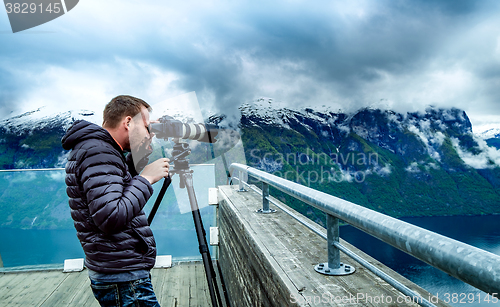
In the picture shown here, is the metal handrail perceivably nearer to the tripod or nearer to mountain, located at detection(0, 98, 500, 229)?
the tripod

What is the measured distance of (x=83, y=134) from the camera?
1099 millimetres

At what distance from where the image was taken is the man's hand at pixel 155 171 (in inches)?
46.6

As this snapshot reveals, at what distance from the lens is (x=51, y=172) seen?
4355mm

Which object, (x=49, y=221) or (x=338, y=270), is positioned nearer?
(x=338, y=270)

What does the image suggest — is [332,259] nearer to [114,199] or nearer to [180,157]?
[114,199]

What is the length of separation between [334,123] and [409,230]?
575 ft

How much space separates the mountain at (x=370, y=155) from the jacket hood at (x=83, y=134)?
82.7 meters

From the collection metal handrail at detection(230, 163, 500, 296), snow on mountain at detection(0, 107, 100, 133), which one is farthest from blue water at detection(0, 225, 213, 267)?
snow on mountain at detection(0, 107, 100, 133)

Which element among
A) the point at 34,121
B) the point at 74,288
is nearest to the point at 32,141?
the point at 34,121

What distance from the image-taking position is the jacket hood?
109 centimetres

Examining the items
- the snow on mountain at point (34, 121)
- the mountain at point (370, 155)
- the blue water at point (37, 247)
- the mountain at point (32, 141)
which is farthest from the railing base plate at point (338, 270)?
the snow on mountain at point (34, 121)

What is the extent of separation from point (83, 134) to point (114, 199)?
29 centimetres

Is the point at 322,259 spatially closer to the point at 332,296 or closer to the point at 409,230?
the point at 332,296

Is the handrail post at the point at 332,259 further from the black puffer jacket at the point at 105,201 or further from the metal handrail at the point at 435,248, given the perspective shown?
the black puffer jacket at the point at 105,201
